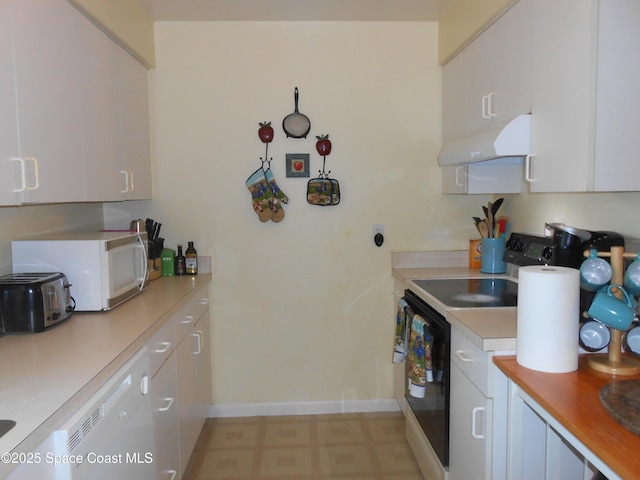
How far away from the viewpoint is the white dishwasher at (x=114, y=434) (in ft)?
3.77

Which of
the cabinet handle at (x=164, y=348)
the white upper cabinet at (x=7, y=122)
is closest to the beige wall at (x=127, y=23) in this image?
the white upper cabinet at (x=7, y=122)

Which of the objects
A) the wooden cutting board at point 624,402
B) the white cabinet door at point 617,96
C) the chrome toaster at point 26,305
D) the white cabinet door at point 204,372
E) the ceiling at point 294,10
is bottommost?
the white cabinet door at point 204,372

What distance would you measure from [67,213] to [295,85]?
149 cm

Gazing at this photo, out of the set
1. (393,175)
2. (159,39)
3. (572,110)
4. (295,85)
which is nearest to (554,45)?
(572,110)

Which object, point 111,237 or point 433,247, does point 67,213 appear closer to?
point 111,237

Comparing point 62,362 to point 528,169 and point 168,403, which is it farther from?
point 528,169

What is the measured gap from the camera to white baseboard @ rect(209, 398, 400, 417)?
3076 millimetres

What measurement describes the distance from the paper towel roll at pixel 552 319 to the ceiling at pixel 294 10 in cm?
187

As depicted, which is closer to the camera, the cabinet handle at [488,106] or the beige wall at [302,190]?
the cabinet handle at [488,106]

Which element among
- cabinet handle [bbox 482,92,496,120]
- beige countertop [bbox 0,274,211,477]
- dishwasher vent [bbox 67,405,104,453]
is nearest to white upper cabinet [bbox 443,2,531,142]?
cabinet handle [bbox 482,92,496,120]

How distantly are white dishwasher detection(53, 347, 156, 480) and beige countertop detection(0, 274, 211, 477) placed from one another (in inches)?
1.4

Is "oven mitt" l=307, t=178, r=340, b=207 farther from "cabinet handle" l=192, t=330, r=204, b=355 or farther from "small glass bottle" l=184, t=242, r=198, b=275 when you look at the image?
"cabinet handle" l=192, t=330, r=204, b=355

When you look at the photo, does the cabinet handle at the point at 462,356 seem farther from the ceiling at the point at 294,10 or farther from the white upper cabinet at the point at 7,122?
the ceiling at the point at 294,10

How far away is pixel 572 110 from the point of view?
61.5 inches
